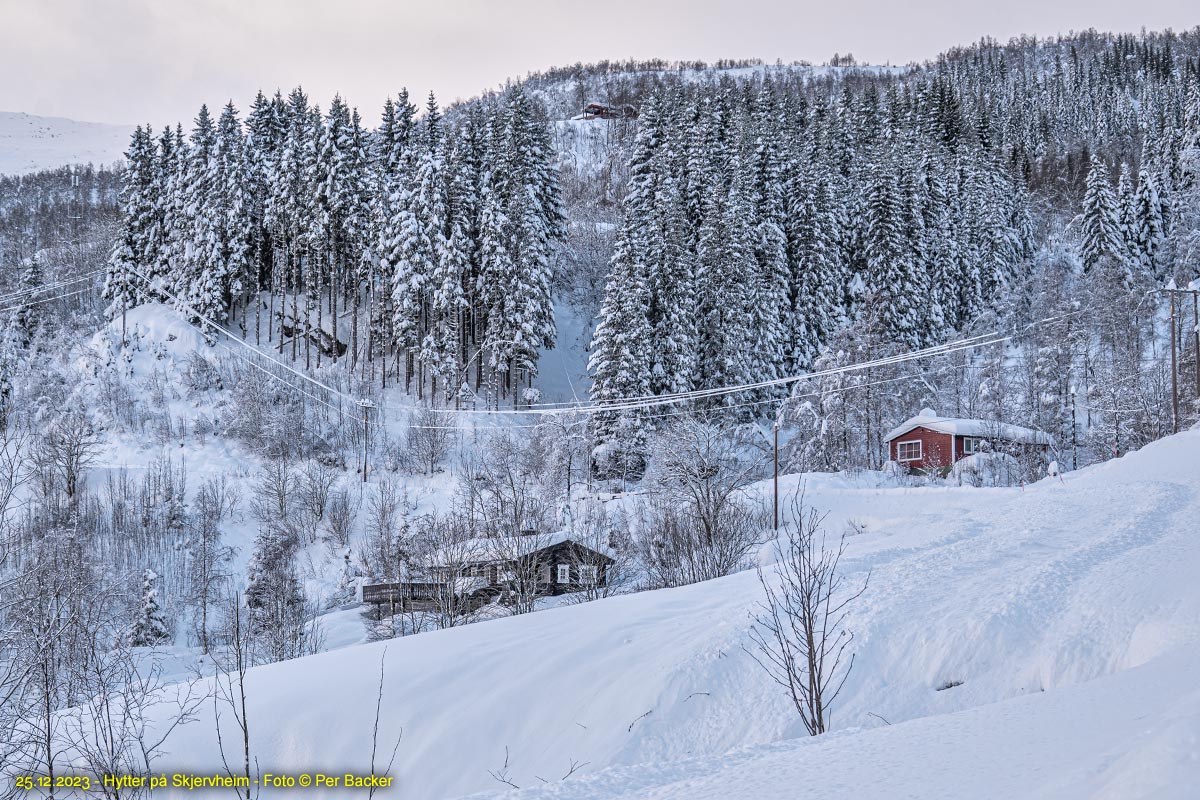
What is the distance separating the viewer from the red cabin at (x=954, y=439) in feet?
152

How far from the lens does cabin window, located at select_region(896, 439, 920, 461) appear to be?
4841 centimetres

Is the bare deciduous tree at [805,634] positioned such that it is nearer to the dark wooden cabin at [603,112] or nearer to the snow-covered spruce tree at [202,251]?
the snow-covered spruce tree at [202,251]

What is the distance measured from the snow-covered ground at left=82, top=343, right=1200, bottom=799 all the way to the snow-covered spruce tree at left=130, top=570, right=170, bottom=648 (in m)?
25.5

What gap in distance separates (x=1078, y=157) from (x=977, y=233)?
38.2 m

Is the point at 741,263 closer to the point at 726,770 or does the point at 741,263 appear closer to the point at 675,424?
the point at 675,424

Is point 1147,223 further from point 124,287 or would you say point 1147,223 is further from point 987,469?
point 124,287

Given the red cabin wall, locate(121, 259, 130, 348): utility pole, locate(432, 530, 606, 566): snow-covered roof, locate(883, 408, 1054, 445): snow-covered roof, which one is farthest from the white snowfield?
locate(121, 259, 130, 348): utility pole

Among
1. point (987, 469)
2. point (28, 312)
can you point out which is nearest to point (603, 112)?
point (28, 312)

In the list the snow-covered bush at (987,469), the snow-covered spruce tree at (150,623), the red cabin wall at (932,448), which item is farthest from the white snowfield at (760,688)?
→ the red cabin wall at (932,448)

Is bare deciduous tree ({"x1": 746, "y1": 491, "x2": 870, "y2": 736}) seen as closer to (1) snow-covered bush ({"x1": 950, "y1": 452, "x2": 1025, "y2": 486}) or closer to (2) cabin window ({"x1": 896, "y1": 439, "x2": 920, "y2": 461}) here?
(1) snow-covered bush ({"x1": 950, "y1": 452, "x2": 1025, "y2": 486})

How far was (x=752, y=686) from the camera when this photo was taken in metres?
12.0

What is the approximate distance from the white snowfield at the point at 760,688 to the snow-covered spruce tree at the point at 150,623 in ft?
83.5

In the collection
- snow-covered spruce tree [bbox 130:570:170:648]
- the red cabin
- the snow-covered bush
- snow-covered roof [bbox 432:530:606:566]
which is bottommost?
snow-covered spruce tree [bbox 130:570:170:648]

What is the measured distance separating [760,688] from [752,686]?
128 millimetres
